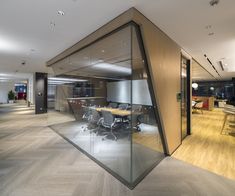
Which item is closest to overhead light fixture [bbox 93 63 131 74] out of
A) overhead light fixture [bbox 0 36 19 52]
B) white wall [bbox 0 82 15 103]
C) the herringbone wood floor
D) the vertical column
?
the herringbone wood floor

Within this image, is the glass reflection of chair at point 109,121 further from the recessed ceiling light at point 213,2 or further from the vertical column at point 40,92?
the vertical column at point 40,92

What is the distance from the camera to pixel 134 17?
2.58 meters

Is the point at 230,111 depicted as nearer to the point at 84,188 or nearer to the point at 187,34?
the point at 187,34

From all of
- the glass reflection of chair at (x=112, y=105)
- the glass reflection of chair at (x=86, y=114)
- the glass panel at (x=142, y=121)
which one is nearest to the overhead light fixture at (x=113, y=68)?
the glass panel at (x=142, y=121)

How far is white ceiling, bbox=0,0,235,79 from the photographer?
245cm

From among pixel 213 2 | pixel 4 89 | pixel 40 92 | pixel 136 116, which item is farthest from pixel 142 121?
pixel 4 89

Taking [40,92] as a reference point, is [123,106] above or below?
below

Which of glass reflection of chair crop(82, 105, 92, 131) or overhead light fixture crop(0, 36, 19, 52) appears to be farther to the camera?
glass reflection of chair crop(82, 105, 92, 131)

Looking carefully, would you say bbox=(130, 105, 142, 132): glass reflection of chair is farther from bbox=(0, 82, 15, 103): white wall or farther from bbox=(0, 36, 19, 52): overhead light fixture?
bbox=(0, 82, 15, 103): white wall

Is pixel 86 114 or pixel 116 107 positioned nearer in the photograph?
pixel 116 107

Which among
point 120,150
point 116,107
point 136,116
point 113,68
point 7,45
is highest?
point 7,45

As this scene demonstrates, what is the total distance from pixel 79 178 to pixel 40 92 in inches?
370

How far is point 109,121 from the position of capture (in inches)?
174

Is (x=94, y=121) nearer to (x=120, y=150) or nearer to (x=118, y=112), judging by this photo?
(x=118, y=112)
